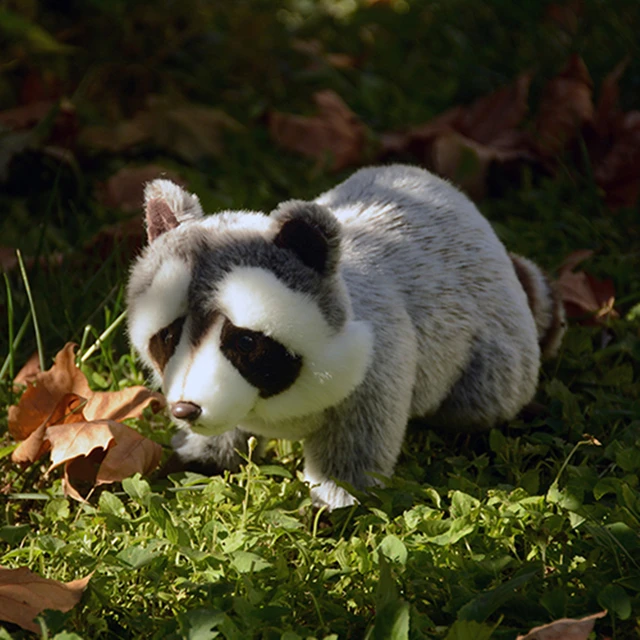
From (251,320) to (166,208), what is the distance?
1.33 feet

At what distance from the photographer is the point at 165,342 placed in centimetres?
198

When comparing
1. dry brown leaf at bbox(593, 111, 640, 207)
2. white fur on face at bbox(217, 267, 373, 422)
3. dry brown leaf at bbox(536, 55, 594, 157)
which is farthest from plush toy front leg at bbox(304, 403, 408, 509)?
dry brown leaf at bbox(536, 55, 594, 157)

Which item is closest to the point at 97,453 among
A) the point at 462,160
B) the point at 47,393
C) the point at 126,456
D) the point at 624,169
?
the point at 126,456

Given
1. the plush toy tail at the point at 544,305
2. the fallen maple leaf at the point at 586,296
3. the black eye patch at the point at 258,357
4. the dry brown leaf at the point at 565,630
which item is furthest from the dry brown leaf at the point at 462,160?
the dry brown leaf at the point at 565,630

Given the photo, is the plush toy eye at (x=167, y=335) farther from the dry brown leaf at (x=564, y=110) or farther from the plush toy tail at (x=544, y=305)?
the dry brown leaf at (x=564, y=110)

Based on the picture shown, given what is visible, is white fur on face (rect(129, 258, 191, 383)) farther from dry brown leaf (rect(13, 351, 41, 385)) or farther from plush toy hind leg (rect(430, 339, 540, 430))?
plush toy hind leg (rect(430, 339, 540, 430))

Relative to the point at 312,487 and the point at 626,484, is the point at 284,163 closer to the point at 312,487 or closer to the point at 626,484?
the point at 312,487

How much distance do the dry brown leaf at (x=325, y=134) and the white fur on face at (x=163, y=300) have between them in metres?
2.04

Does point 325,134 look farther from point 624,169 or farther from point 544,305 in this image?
point 544,305

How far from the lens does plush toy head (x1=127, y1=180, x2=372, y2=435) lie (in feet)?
6.20

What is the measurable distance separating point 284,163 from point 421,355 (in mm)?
1940

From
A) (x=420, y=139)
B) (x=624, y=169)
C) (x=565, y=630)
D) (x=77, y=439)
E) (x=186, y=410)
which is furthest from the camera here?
(x=420, y=139)

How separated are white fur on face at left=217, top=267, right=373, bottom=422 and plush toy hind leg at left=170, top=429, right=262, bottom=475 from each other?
0.31m

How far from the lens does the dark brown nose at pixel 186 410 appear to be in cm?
185
